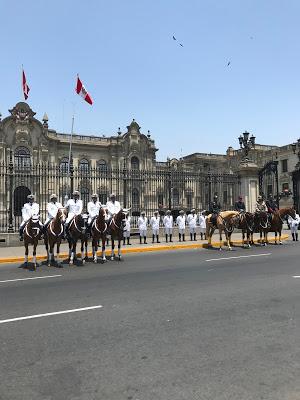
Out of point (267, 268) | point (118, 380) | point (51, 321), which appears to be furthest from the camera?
point (267, 268)

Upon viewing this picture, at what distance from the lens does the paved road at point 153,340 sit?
145 inches

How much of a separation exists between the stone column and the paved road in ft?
54.6

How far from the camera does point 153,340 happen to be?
4.89 m

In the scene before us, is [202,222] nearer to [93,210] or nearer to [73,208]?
[93,210]

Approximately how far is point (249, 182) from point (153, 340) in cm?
2167

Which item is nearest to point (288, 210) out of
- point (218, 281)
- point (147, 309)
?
point (218, 281)

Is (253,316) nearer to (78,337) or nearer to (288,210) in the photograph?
(78,337)

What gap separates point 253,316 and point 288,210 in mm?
14908

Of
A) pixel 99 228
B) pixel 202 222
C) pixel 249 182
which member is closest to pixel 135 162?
pixel 249 182

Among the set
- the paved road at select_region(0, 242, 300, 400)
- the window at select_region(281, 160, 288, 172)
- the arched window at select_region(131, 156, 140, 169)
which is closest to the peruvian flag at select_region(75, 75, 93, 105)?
the paved road at select_region(0, 242, 300, 400)

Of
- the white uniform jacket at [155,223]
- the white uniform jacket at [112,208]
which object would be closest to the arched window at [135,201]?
the white uniform jacket at [155,223]

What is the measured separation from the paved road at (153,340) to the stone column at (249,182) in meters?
16.6

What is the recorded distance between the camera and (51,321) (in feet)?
19.0

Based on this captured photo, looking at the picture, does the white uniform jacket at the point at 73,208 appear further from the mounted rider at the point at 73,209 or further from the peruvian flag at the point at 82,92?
the peruvian flag at the point at 82,92
